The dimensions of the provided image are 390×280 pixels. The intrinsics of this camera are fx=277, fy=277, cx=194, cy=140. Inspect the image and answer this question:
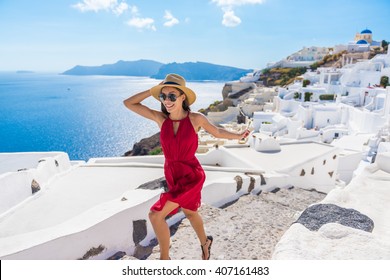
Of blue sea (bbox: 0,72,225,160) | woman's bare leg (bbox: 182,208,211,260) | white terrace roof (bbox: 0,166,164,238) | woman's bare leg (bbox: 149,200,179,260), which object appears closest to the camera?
woman's bare leg (bbox: 149,200,179,260)

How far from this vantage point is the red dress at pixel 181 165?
2375 millimetres

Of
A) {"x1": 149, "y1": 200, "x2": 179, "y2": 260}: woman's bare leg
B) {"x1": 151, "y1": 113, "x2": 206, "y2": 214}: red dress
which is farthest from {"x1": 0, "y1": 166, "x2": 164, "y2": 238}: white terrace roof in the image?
{"x1": 151, "y1": 113, "x2": 206, "y2": 214}: red dress

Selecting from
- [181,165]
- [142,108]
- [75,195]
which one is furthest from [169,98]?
[75,195]

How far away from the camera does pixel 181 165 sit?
2.41 metres

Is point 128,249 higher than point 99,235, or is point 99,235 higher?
point 99,235

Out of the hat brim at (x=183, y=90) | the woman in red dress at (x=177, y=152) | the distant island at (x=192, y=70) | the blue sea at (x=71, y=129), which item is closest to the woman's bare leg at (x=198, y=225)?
the woman in red dress at (x=177, y=152)

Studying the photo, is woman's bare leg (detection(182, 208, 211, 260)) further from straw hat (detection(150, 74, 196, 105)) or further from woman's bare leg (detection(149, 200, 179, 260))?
straw hat (detection(150, 74, 196, 105))

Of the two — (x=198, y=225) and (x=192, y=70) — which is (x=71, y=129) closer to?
(x=192, y=70)

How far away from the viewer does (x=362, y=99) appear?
97.3 feet

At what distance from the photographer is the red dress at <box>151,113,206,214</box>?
7.79ft

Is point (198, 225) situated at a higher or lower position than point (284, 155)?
higher
